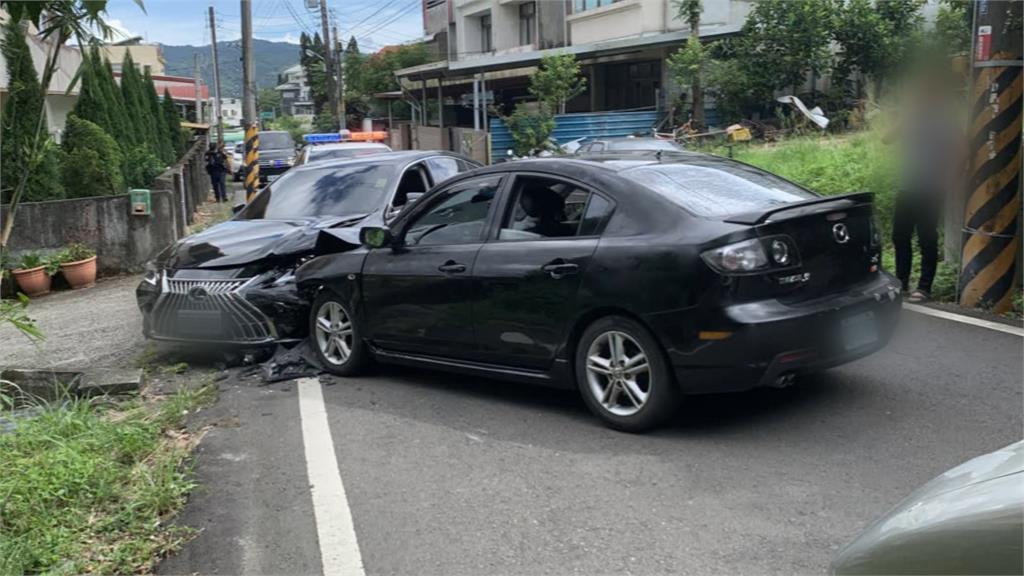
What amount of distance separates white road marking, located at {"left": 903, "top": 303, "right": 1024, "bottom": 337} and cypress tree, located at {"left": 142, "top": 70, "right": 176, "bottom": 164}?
22.3m

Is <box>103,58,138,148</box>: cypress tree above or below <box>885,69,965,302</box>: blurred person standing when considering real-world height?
above

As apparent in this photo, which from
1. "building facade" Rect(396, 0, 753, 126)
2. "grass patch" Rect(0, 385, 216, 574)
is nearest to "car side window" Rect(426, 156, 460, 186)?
"grass patch" Rect(0, 385, 216, 574)

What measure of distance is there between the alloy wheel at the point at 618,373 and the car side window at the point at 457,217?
1246 millimetres

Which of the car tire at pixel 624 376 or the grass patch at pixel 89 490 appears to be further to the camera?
the car tire at pixel 624 376

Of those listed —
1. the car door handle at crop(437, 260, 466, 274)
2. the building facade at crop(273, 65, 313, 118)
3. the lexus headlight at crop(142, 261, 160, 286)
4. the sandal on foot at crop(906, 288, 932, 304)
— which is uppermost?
the building facade at crop(273, 65, 313, 118)

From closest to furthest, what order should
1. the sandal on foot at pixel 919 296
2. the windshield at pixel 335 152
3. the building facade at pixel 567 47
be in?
1. the sandal on foot at pixel 919 296
2. the windshield at pixel 335 152
3. the building facade at pixel 567 47

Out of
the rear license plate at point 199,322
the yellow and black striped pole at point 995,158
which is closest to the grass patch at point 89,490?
the rear license plate at point 199,322

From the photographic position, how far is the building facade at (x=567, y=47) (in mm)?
30562

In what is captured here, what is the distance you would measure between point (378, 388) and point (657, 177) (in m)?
2.62

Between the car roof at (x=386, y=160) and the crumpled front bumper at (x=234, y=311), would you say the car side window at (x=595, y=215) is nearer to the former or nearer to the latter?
the crumpled front bumper at (x=234, y=311)

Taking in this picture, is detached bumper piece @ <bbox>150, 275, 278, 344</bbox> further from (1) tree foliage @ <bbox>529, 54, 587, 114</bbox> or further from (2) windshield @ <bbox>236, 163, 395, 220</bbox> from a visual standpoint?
(1) tree foliage @ <bbox>529, 54, 587, 114</bbox>

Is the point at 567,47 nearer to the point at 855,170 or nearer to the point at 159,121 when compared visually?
the point at 159,121

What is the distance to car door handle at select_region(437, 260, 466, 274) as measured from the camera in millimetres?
5980

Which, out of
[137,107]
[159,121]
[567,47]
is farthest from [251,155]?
[567,47]
